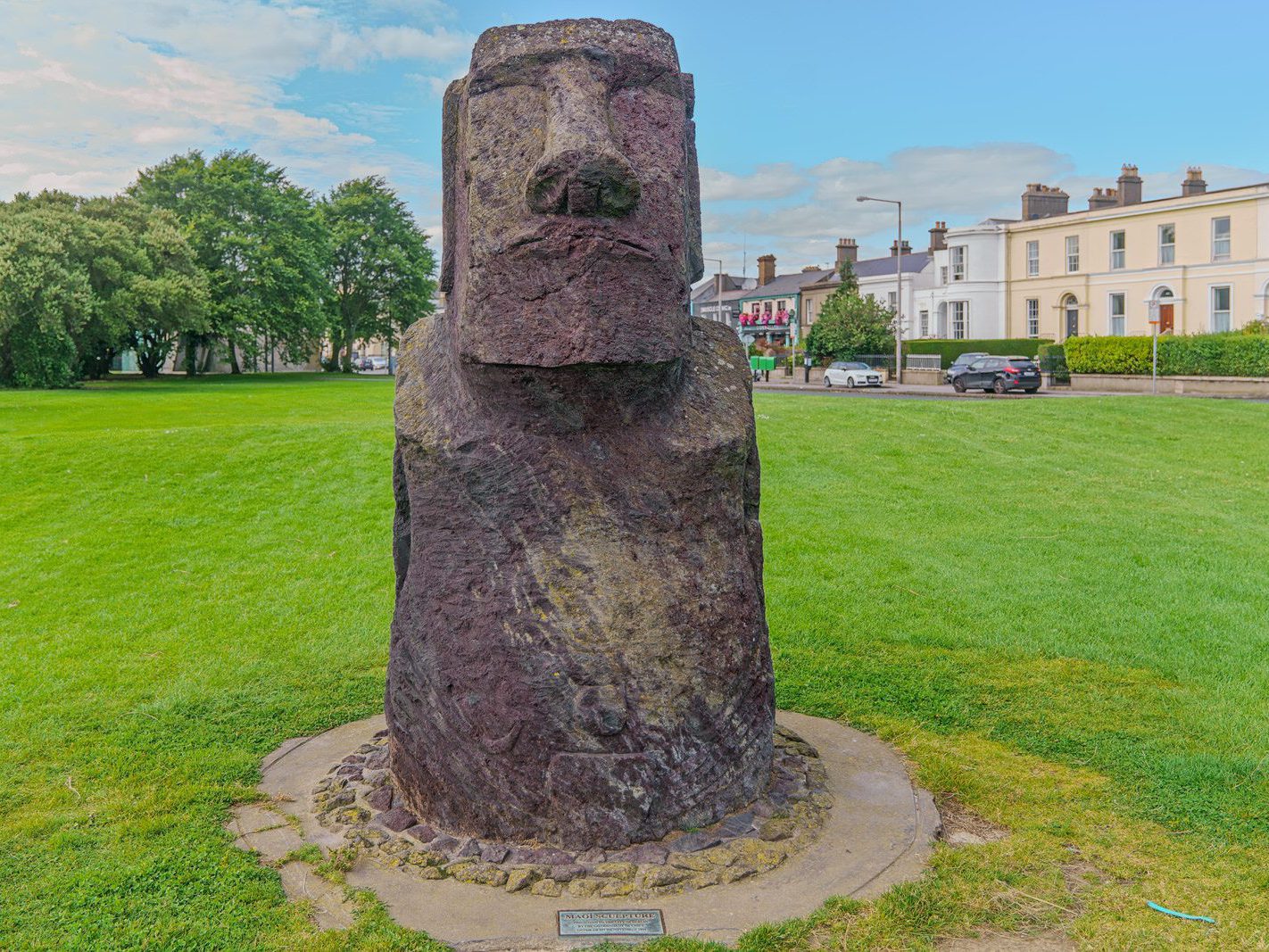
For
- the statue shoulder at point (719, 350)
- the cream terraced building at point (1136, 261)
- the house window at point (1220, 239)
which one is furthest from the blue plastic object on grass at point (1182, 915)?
the house window at point (1220, 239)

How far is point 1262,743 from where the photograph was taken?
20.8ft

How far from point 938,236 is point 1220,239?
18820 millimetres

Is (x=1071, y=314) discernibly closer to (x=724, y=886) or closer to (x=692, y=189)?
(x=692, y=189)

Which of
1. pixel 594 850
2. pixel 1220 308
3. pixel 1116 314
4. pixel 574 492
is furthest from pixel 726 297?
Result: pixel 594 850

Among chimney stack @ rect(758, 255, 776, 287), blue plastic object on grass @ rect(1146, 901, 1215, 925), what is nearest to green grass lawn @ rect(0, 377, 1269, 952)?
blue plastic object on grass @ rect(1146, 901, 1215, 925)

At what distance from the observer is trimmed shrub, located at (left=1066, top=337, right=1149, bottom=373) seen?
3894cm

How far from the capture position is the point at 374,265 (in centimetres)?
5950

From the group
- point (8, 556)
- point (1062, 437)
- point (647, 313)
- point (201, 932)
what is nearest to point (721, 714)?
→ point (647, 313)

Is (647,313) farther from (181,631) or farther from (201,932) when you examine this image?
(181,631)

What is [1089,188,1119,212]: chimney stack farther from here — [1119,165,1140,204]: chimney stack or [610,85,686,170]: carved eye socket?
[610,85,686,170]: carved eye socket

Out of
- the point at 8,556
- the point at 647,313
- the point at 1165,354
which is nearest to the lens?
the point at 647,313

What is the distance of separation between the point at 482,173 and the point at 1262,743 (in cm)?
510

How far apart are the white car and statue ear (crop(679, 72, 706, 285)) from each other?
39.6m

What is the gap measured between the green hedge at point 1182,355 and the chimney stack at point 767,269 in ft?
141
